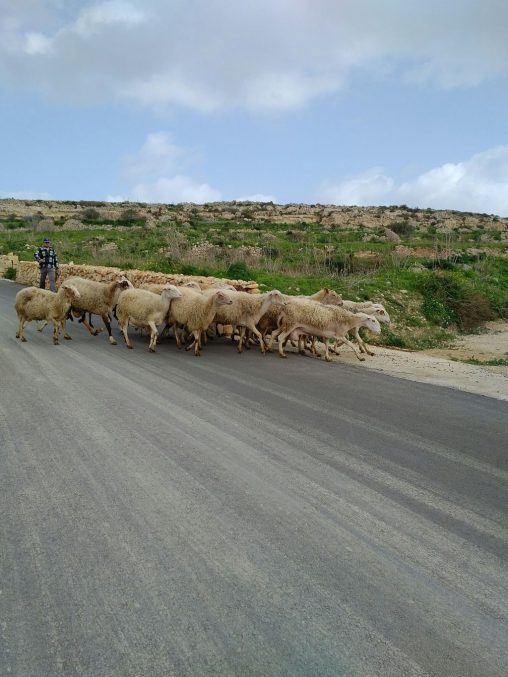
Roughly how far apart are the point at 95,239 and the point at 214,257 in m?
19.2

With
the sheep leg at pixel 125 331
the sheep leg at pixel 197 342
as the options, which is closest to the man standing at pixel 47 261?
the sheep leg at pixel 125 331

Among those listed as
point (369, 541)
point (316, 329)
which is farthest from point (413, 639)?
point (316, 329)

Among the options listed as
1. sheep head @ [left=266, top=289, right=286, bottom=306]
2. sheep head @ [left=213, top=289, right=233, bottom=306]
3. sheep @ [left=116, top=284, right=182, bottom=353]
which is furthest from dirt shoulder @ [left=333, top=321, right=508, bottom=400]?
sheep @ [left=116, top=284, right=182, bottom=353]

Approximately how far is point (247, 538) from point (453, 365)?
9.37m

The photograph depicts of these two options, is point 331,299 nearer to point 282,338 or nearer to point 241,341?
point 282,338

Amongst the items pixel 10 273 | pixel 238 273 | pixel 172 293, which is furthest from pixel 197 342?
pixel 10 273

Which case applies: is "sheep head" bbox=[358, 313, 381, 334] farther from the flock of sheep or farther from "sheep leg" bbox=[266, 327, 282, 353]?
"sheep leg" bbox=[266, 327, 282, 353]

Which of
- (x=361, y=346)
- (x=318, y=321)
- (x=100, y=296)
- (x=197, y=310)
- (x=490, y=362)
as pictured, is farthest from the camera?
(x=100, y=296)

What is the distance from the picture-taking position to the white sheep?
12430mm


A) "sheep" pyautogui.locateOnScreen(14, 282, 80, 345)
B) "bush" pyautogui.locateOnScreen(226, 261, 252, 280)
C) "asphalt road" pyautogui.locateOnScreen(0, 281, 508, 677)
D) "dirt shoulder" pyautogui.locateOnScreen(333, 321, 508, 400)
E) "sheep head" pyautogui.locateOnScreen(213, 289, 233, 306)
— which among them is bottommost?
"asphalt road" pyautogui.locateOnScreen(0, 281, 508, 677)

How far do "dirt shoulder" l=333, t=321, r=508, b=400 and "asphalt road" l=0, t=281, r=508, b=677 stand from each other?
238cm

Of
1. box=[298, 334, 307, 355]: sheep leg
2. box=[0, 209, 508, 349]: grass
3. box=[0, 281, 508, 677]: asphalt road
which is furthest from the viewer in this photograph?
box=[0, 209, 508, 349]: grass

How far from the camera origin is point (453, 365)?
12422mm

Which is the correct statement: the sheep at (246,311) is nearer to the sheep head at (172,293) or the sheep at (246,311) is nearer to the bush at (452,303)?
the sheep head at (172,293)
